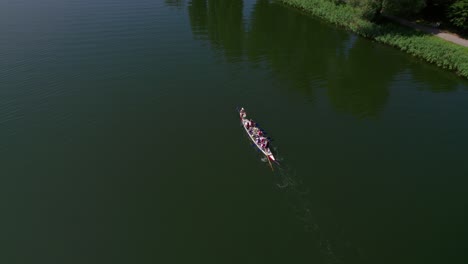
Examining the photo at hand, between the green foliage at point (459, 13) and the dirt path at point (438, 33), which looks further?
the dirt path at point (438, 33)

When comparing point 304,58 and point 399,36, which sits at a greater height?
point 399,36

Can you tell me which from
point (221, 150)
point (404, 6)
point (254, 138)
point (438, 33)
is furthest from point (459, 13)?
point (221, 150)

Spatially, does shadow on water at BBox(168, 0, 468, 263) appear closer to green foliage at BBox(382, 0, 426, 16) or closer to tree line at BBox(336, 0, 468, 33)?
tree line at BBox(336, 0, 468, 33)

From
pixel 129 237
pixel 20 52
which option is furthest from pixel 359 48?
pixel 20 52

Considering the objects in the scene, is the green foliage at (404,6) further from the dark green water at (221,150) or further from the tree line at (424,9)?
the dark green water at (221,150)

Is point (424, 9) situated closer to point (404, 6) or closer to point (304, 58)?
point (404, 6)

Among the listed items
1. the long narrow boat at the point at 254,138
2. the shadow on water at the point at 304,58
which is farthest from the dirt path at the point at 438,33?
the long narrow boat at the point at 254,138

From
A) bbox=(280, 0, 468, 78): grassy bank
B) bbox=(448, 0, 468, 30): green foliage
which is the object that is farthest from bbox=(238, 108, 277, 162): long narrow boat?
bbox=(448, 0, 468, 30): green foliage
